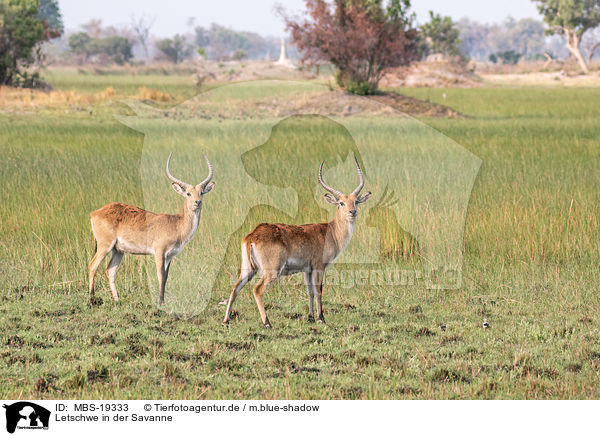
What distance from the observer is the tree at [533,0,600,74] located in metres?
64.2

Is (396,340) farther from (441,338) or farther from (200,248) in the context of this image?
(200,248)

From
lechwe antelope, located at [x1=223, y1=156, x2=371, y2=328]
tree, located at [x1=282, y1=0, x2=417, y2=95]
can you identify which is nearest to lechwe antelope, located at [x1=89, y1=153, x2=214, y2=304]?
lechwe antelope, located at [x1=223, y1=156, x2=371, y2=328]

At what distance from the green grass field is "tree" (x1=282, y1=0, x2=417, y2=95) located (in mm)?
20658

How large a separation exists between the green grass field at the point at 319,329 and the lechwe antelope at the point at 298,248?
1.13 ft

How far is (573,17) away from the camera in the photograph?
64750 millimetres

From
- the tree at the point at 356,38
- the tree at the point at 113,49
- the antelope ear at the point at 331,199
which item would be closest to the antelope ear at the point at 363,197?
the antelope ear at the point at 331,199

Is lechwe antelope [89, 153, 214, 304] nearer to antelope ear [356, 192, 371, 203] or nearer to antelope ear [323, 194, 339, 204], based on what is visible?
antelope ear [323, 194, 339, 204]

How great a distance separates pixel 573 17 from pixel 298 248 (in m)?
65.7

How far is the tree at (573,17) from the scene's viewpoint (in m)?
64.2

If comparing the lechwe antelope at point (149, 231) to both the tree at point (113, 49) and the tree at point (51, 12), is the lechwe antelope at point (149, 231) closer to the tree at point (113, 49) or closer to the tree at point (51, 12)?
the tree at point (113, 49)

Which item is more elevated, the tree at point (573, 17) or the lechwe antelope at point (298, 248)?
the tree at point (573, 17)
